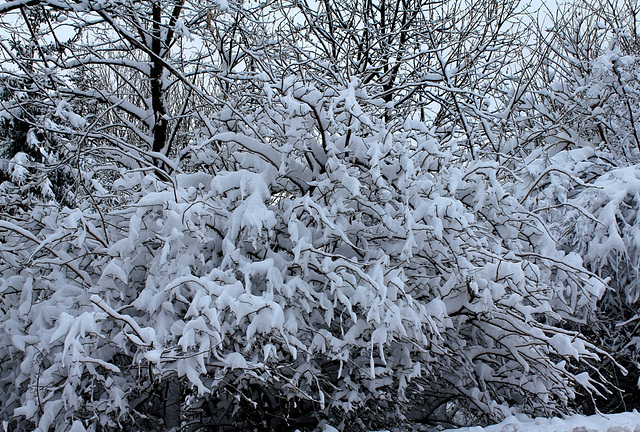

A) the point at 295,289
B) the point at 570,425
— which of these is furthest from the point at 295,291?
the point at 570,425

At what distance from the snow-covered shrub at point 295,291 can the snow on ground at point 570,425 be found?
0.76 ft

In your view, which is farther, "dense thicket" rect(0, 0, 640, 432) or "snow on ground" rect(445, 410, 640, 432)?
"snow on ground" rect(445, 410, 640, 432)

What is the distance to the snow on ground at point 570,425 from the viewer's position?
3.23 meters

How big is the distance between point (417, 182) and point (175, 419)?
2482 millimetres

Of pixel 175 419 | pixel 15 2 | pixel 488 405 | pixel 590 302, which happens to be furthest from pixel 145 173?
pixel 590 302

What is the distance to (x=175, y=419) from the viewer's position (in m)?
4.05

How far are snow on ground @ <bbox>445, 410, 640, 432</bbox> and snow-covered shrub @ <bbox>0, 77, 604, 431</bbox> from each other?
0.23 m

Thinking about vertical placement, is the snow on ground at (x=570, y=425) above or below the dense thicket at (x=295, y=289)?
below

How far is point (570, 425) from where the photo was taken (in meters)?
3.38

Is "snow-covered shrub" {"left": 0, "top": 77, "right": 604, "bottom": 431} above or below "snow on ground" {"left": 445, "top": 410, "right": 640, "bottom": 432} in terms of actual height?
above

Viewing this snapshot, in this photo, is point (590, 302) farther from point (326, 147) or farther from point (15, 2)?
point (15, 2)

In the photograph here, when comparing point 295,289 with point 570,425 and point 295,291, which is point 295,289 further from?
point 570,425

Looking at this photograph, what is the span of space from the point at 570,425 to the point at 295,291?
1.91m

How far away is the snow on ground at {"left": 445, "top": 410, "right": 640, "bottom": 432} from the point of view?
10.6 ft
